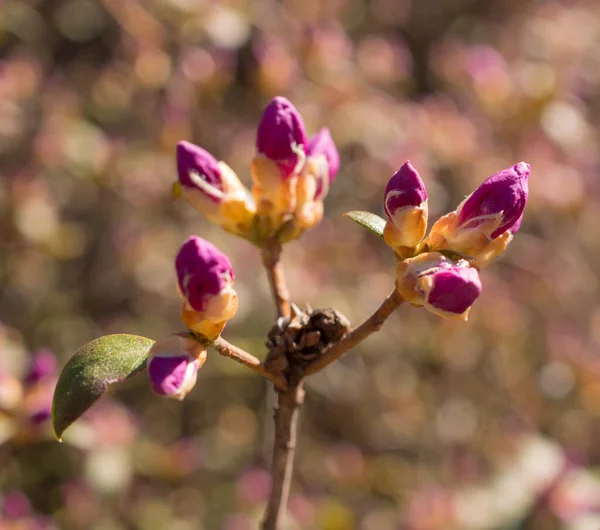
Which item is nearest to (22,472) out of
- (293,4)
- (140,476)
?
(140,476)

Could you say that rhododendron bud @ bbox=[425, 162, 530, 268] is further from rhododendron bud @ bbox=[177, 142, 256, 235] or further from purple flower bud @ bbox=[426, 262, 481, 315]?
rhododendron bud @ bbox=[177, 142, 256, 235]

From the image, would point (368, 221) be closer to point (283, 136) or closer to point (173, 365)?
point (283, 136)

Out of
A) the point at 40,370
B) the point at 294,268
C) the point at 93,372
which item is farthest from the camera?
the point at 294,268

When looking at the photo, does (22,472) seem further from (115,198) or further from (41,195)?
(115,198)

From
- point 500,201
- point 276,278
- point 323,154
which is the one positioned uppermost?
point 500,201

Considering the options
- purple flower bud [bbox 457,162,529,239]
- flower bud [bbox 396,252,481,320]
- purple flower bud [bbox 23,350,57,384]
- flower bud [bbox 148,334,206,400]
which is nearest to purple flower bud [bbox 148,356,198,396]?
flower bud [bbox 148,334,206,400]

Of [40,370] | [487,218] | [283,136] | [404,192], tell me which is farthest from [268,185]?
[40,370]
